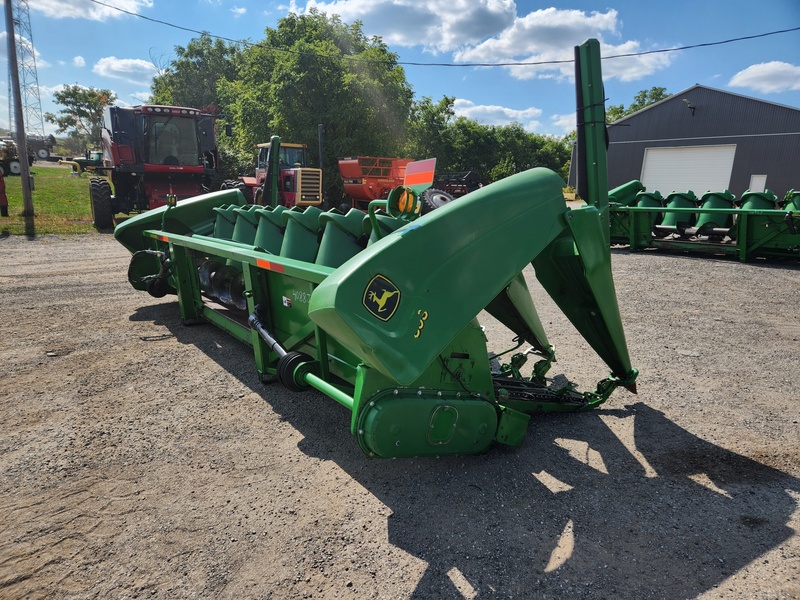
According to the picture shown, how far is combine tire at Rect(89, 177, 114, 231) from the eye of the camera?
1255 centimetres

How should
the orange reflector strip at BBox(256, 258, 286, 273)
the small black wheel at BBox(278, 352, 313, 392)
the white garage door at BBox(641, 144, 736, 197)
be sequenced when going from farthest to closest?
the white garage door at BBox(641, 144, 736, 197)
the orange reflector strip at BBox(256, 258, 286, 273)
the small black wheel at BBox(278, 352, 313, 392)

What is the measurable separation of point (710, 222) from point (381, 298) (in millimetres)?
10741

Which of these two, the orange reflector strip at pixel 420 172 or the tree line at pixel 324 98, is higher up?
the tree line at pixel 324 98

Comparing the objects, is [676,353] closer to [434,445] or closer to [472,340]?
[472,340]

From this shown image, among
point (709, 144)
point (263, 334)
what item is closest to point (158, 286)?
point (263, 334)

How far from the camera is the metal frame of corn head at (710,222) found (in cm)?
915

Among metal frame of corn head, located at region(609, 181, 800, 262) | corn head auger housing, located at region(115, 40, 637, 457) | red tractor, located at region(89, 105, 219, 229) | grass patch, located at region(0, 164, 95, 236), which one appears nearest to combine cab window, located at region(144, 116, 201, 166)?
red tractor, located at region(89, 105, 219, 229)

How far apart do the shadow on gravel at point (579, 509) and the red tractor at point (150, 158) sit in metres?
11.7

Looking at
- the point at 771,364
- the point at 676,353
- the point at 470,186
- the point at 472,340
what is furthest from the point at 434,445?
the point at 470,186

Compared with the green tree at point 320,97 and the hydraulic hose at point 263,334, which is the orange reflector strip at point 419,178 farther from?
the green tree at point 320,97

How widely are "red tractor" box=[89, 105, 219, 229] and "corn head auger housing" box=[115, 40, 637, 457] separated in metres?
9.80

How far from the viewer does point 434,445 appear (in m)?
2.34

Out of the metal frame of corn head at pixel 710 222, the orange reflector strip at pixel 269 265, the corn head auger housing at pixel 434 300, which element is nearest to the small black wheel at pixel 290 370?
the corn head auger housing at pixel 434 300

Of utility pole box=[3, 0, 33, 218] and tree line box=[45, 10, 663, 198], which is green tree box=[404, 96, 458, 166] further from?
utility pole box=[3, 0, 33, 218]
